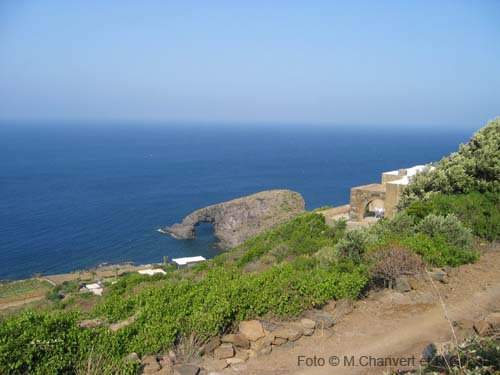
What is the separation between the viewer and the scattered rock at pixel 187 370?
590 centimetres

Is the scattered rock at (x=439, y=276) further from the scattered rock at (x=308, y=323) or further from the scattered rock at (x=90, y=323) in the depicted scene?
the scattered rock at (x=90, y=323)

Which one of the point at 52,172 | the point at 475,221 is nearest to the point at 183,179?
the point at 52,172

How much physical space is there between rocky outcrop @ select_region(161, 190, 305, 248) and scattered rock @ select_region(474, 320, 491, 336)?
53.9 metres

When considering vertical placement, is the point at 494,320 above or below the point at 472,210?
below

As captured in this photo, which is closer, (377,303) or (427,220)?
(377,303)

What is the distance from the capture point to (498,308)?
8039mm

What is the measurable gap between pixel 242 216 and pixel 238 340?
191ft

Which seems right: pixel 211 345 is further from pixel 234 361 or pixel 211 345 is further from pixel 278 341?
pixel 278 341

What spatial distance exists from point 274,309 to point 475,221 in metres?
8.88

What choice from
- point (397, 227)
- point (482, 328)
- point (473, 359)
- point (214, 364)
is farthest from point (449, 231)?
point (473, 359)

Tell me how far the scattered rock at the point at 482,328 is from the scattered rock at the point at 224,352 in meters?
3.47

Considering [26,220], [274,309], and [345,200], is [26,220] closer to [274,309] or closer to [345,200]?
[345,200]

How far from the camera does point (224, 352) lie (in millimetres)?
6559

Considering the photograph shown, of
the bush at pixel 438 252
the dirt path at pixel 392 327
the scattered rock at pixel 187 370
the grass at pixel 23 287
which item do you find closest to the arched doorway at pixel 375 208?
the bush at pixel 438 252
